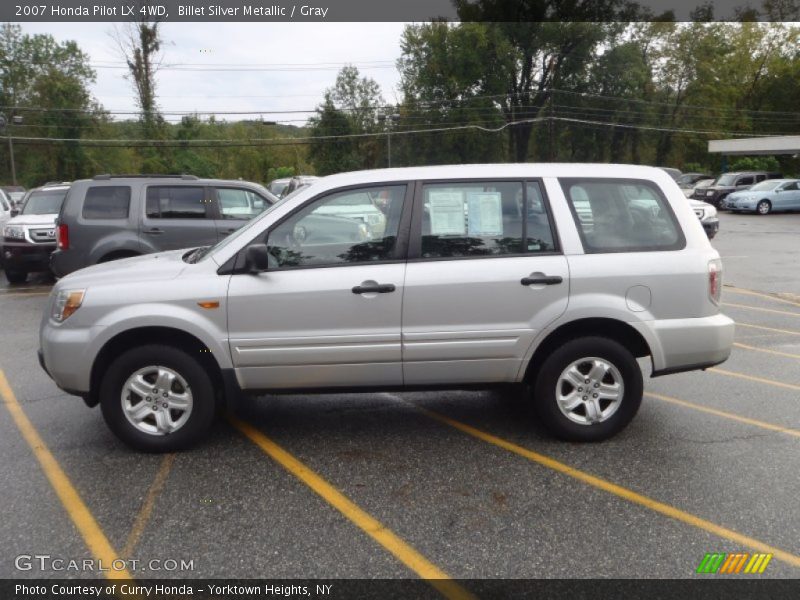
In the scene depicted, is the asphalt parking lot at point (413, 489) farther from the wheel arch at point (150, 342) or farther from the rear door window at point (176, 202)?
the rear door window at point (176, 202)

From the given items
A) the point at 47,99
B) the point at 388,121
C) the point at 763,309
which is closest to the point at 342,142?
the point at 388,121

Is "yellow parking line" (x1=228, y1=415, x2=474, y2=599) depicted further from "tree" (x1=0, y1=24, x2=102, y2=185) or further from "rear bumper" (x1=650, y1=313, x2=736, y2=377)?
"tree" (x1=0, y1=24, x2=102, y2=185)

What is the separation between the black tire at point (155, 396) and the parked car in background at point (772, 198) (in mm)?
32200

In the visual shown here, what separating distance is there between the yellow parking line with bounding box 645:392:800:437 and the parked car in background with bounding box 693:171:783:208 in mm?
31614

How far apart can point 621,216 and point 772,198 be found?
30810 mm

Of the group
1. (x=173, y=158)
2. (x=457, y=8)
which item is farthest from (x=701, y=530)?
(x=457, y=8)

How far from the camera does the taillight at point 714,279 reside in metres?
4.80

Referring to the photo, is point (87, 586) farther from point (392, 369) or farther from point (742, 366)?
point (742, 366)

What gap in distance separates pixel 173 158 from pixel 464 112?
79.0 ft

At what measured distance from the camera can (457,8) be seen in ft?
198

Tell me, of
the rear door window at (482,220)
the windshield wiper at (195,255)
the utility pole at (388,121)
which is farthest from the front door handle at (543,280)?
the utility pole at (388,121)

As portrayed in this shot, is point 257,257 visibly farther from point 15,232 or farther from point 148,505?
point 15,232

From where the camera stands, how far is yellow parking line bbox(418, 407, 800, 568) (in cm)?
346

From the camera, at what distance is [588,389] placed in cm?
477
